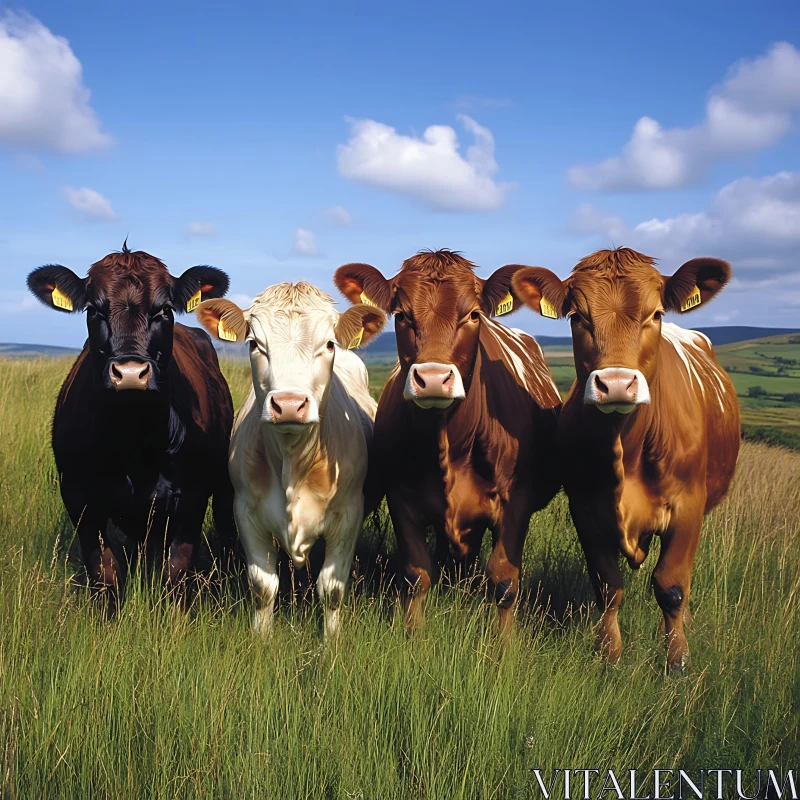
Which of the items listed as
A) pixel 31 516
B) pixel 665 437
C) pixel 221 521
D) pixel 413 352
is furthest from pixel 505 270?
pixel 31 516

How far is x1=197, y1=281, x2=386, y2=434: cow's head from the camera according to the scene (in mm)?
4109

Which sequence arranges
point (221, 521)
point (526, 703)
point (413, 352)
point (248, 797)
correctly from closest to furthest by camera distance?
point (248, 797)
point (526, 703)
point (413, 352)
point (221, 521)

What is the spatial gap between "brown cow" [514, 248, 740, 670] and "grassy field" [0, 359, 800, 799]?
480mm

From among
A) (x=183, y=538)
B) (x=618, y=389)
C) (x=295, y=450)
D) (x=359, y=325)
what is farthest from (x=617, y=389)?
(x=183, y=538)

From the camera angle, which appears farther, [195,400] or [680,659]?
[195,400]

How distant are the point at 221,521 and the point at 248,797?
A: 3.28 meters

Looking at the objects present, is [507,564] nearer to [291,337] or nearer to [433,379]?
[433,379]

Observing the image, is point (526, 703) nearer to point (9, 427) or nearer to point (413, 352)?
point (413, 352)

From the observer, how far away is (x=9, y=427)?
7.90 metres

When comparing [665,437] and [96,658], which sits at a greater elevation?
[665,437]

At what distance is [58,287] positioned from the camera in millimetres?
4883

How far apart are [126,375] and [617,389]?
105 inches

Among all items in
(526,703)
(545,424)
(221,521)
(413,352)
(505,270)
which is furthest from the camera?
(221,521)

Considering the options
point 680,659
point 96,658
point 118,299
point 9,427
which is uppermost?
point 118,299
